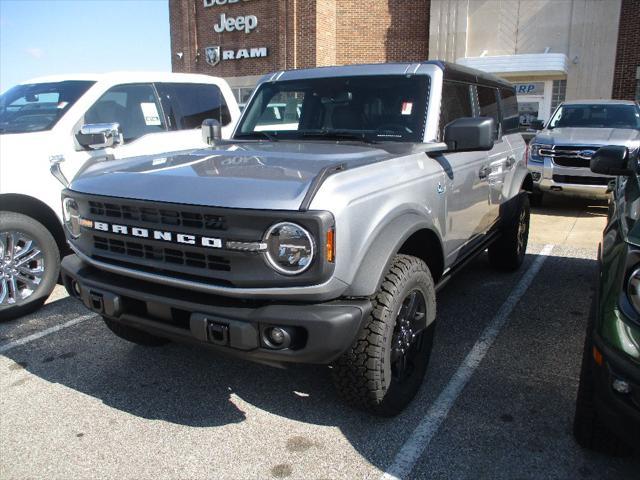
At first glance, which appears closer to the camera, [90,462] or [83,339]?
[90,462]

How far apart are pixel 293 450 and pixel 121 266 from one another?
1279 millimetres

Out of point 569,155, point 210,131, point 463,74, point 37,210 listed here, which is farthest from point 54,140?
point 569,155

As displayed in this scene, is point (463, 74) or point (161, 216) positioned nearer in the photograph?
point (161, 216)

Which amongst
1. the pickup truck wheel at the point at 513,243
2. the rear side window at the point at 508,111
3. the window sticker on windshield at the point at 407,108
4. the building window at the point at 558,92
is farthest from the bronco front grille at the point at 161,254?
the building window at the point at 558,92

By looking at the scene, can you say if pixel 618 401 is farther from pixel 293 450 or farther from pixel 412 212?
pixel 293 450

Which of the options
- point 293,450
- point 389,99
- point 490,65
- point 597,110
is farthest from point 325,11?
point 293,450

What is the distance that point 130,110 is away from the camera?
17.8 ft

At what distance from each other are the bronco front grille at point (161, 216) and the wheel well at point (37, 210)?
203cm

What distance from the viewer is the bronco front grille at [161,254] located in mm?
2467

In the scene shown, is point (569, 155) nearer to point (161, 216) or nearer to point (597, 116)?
point (597, 116)

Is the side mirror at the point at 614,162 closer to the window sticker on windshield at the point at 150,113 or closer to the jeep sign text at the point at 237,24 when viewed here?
the window sticker on windshield at the point at 150,113

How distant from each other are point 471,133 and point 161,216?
1800 mm

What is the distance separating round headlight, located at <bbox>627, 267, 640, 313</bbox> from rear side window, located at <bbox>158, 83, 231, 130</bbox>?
4.78 m

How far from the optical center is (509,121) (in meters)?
5.41
